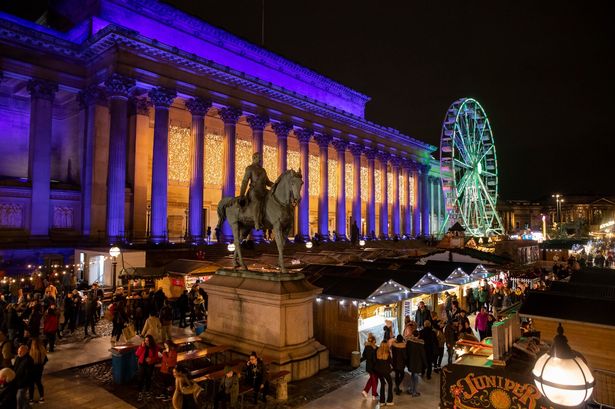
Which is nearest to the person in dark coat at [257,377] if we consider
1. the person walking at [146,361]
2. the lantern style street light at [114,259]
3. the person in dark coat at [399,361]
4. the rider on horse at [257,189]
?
the person walking at [146,361]

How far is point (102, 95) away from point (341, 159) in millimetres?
27628

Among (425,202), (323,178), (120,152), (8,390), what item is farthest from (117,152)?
(425,202)

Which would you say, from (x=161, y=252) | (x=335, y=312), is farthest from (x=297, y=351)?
(x=161, y=252)

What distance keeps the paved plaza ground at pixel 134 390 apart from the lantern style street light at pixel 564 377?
21.4 ft

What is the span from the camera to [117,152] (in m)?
29.4

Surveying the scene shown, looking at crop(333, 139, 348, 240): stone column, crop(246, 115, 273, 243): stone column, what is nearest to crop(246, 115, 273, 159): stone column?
crop(246, 115, 273, 243): stone column

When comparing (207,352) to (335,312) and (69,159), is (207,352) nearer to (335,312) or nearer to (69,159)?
(335,312)

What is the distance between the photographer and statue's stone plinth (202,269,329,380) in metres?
10.7

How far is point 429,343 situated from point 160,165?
25.5 m

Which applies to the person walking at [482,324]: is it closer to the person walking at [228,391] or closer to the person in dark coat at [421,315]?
the person in dark coat at [421,315]

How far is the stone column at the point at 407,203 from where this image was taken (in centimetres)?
6378

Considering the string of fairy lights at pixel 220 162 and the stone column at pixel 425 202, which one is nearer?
the string of fairy lights at pixel 220 162

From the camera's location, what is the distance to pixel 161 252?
28.5m

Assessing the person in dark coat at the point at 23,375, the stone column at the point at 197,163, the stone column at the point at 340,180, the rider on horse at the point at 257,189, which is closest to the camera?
the person in dark coat at the point at 23,375
